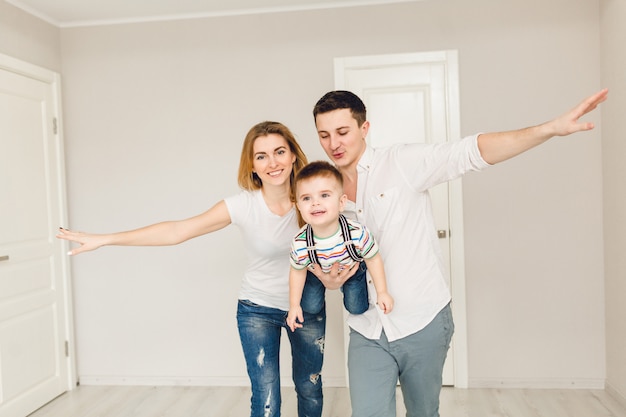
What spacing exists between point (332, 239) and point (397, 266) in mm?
250

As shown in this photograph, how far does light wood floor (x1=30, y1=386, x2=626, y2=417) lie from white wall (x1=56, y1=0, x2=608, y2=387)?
146 mm

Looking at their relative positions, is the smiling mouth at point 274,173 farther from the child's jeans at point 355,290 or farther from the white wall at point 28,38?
the white wall at point 28,38

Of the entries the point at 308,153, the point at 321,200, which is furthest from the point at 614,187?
the point at 321,200

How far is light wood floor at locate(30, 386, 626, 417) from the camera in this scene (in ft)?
11.3

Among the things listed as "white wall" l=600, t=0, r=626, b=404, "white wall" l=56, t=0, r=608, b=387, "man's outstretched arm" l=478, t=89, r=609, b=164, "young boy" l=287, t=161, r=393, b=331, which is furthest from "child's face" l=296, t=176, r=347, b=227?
"white wall" l=600, t=0, r=626, b=404

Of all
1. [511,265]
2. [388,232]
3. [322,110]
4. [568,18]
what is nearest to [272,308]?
[388,232]

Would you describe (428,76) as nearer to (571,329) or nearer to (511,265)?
(511,265)

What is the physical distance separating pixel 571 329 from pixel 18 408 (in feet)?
11.8

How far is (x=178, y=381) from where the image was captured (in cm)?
413

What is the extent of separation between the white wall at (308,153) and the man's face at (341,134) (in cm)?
189

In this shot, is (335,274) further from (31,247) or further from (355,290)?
(31,247)

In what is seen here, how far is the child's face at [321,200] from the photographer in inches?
77.5

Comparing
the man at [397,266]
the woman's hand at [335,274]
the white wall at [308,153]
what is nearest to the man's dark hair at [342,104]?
the man at [397,266]

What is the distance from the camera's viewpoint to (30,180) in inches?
148
